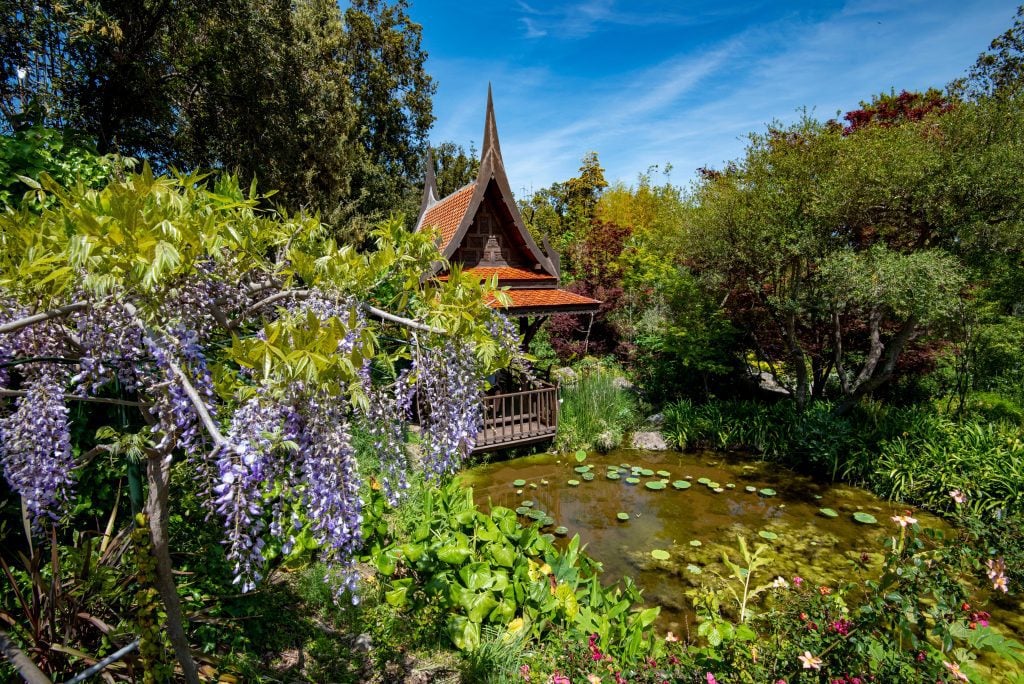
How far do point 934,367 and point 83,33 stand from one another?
1650 centimetres

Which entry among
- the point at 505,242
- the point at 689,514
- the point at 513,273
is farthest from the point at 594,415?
the point at 505,242

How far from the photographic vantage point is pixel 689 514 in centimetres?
690

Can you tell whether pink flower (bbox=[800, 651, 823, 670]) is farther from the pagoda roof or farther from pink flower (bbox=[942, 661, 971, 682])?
the pagoda roof

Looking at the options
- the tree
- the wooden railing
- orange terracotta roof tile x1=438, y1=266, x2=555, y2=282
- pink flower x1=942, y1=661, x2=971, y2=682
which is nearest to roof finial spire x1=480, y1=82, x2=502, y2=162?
orange terracotta roof tile x1=438, y1=266, x2=555, y2=282

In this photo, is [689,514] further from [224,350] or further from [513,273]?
[224,350]

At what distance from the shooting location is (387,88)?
71.5 feet

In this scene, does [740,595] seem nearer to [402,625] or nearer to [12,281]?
[402,625]

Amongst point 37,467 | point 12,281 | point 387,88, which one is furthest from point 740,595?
point 387,88

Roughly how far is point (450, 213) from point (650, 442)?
6484 mm

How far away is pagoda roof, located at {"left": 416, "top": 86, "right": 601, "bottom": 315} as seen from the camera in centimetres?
901

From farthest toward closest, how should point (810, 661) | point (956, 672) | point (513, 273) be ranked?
point (513, 273) < point (810, 661) < point (956, 672)

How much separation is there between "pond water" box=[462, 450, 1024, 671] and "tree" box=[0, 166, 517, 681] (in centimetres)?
382

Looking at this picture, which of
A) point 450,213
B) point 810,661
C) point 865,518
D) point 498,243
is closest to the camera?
point 810,661

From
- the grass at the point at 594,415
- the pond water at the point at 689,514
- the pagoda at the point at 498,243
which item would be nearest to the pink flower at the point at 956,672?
the pond water at the point at 689,514
